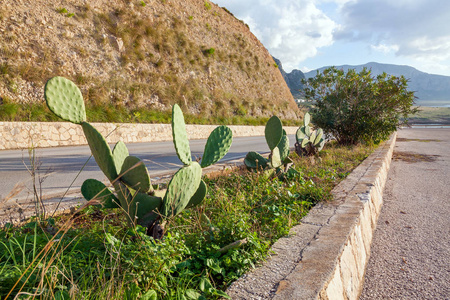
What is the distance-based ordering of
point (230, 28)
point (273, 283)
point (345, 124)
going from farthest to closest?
point (230, 28), point (345, 124), point (273, 283)

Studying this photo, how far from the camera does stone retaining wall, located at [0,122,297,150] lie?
977cm

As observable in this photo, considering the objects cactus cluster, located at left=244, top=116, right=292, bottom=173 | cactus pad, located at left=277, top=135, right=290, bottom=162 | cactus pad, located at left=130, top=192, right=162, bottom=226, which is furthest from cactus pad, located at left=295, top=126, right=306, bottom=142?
cactus pad, located at left=130, top=192, right=162, bottom=226

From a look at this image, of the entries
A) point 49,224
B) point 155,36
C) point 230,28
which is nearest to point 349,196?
point 49,224

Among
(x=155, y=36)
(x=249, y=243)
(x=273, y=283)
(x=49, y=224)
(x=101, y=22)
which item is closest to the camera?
(x=273, y=283)

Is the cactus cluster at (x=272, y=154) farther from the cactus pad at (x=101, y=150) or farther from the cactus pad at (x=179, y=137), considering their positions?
the cactus pad at (x=101, y=150)

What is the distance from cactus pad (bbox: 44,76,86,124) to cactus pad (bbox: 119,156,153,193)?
55cm

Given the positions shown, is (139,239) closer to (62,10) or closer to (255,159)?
(255,159)

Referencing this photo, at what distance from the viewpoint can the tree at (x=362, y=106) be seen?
10320 mm

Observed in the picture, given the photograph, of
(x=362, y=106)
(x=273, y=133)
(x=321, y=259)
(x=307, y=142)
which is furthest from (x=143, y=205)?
(x=362, y=106)

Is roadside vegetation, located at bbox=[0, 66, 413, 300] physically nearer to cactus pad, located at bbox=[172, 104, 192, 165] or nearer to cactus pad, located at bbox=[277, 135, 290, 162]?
cactus pad, located at bbox=[172, 104, 192, 165]

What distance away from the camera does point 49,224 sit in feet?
7.74

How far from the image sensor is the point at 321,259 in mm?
2043

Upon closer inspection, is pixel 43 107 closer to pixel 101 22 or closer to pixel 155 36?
pixel 101 22

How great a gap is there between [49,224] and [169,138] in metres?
13.0
